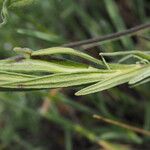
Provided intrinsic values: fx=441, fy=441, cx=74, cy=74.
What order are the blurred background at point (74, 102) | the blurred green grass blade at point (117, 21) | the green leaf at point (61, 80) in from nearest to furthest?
the green leaf at point (61, 80)
the blurred green grass blade at point (117, 21)
the blurred background at point (74, 102)

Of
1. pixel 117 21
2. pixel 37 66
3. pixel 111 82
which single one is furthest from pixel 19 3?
pixel 117 21

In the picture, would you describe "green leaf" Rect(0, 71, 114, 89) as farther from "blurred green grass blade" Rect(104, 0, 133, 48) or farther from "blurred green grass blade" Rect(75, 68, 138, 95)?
"blurred green grass blade" Rect(104, 0, 133, 48)

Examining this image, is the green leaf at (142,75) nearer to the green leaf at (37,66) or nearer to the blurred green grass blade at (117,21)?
the green leaf at (37,66)

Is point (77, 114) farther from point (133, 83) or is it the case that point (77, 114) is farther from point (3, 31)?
point (133, 83)

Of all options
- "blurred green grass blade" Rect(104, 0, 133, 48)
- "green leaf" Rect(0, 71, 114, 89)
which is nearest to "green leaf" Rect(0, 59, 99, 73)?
"green leaf" Rect(0, 71, 114, 89)

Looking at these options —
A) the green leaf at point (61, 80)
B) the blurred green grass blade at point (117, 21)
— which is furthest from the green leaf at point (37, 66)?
the blurred green grass blade at point (117, 21)

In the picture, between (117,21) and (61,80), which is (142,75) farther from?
(117,21)
